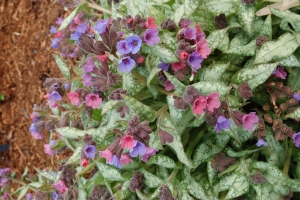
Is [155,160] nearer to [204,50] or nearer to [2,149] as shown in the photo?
[204,50]

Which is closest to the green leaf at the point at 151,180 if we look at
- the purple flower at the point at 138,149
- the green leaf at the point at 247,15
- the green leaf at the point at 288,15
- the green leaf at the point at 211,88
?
the purple flower at the point at 138,149

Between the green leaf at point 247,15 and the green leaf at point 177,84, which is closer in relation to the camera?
the green leaf at point 177,84

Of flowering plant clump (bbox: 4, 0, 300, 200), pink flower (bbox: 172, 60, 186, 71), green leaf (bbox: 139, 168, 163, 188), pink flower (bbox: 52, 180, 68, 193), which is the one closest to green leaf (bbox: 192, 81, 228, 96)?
flowering plant clump (bbox: 4, 0, 300, 200)

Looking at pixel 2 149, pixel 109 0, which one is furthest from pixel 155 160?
pixel 2 149

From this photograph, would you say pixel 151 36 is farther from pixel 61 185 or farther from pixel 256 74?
pixel 61 185

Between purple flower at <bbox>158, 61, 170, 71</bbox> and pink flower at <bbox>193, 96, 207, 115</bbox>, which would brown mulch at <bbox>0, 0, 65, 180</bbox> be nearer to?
purple flower at <bbox>158, 61, 170, 71</bbox>

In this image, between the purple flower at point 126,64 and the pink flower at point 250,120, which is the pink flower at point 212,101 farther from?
the purple flower at point 126,64

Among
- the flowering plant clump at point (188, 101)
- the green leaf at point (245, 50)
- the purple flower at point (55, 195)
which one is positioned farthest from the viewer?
the purple flower at point (55, 195)
